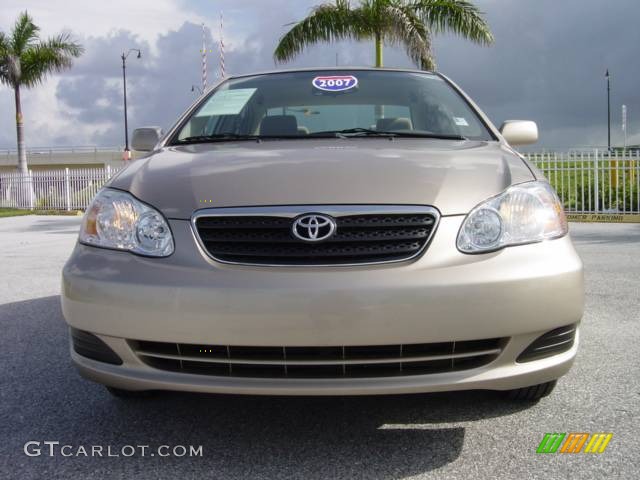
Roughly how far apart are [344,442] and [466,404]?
647 mm

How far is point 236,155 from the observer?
2814 millimetres

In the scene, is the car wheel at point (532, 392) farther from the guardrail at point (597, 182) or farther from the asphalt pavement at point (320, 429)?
the guardrail at point (597, 182)

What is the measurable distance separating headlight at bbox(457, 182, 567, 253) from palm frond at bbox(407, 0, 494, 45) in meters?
15.4

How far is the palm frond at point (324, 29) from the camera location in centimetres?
1716

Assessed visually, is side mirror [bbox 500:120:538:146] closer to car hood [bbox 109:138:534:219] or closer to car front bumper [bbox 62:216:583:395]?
car hood [bbox 109:138:534:219]

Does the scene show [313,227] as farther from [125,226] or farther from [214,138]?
[214,138]

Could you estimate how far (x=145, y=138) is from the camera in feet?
12.5

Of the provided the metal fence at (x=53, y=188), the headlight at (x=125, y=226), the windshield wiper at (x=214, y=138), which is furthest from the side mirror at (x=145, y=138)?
the metal fence at (x=53, y=188)

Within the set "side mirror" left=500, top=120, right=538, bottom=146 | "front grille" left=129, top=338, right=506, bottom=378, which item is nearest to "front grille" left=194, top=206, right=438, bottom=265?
"front grille" left=129, top=338, right=506, bottom=378

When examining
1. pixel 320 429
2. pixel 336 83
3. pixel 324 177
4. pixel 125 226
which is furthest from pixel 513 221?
pixel 336 83

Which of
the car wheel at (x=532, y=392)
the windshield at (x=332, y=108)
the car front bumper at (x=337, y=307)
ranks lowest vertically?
the car wheel at (x=532, y=392)

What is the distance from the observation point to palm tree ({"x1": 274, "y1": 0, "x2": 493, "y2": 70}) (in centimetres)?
1680

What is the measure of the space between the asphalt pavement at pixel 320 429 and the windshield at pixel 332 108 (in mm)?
1284

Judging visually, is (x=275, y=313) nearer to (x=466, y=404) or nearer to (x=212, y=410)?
(x=212, y=410)
